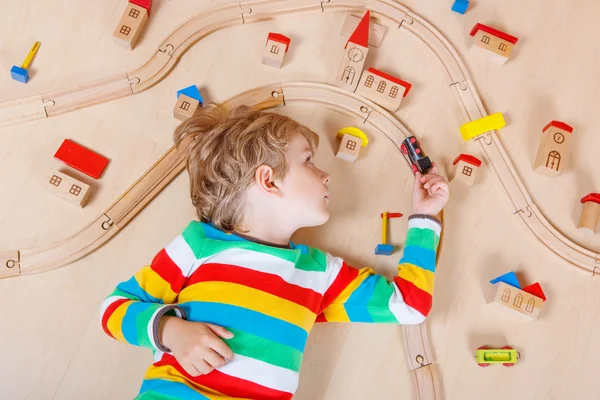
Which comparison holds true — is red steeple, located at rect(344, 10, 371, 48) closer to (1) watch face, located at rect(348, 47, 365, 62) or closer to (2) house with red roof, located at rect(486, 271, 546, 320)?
(1) watch face, located at rect(348, 47, 365, 62)

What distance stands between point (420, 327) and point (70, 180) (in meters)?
0.75

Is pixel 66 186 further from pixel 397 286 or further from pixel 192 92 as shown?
pixel 397 286

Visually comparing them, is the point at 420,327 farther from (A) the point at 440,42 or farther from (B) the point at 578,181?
(A) the point at 440,42

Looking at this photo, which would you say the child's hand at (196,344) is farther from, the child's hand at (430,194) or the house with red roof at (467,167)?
the house with red roof at (467,167)

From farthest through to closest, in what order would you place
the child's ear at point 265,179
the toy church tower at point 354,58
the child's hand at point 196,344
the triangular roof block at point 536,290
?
the toy church tower at point 354,58 → the triangular roof block at point 536,290 → the child's ear at point 265,179 → the child's hand at point 196,344

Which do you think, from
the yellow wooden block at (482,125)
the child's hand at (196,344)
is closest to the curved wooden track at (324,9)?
the yellow wooden block at (482,125)

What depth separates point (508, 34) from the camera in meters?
1.32

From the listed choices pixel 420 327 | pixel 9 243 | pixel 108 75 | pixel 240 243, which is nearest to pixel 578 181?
pixel 420 327

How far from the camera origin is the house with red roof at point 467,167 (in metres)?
1.18

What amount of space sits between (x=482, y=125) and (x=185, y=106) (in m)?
0.63

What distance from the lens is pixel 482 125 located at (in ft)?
4.01

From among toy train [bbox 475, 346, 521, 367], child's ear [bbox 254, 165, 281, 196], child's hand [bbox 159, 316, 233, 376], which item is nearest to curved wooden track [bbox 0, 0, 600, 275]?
toy train [bbox 475, 346, 521, 367]

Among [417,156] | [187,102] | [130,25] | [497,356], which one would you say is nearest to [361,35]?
[417,156]

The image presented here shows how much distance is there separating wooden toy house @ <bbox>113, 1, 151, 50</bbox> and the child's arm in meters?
0.65
